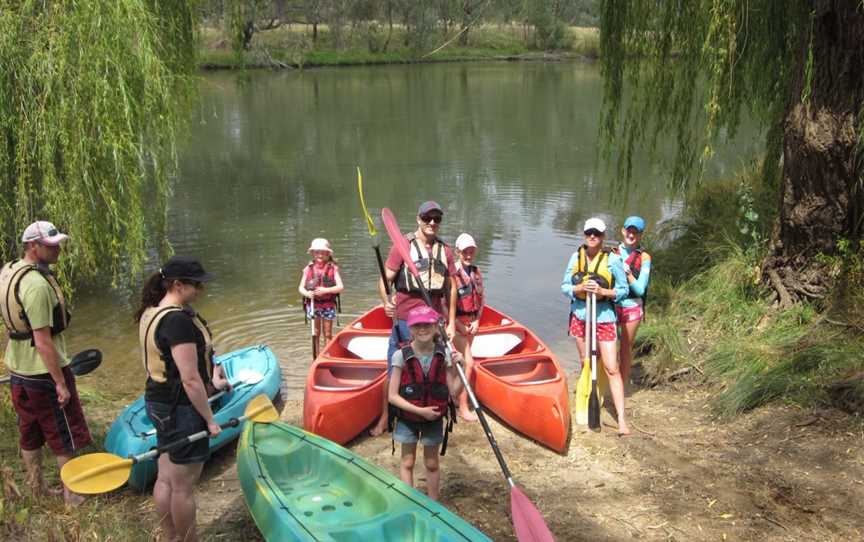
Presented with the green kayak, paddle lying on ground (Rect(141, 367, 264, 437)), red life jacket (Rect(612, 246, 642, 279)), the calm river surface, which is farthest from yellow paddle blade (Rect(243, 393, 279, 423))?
red life jacket (Rect(612, 246, 642, 279))

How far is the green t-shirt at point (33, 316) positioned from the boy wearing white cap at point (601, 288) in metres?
3.24

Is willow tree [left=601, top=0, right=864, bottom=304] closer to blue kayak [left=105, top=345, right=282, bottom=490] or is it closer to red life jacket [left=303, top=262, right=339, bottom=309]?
red life jacket [left=303, top=262, right=339, bottom=309]

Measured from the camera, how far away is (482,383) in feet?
18.9

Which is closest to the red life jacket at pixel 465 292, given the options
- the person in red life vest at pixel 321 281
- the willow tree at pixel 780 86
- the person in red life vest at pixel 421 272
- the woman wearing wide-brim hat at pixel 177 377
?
the person in red life vest at pixel 421 272

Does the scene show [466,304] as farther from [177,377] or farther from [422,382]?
[177,377]

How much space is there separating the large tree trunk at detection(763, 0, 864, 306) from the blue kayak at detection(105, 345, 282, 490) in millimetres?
4209

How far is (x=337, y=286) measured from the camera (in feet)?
21.3

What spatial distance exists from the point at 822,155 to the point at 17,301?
5.55m

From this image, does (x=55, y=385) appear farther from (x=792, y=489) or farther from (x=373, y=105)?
(x=373, y=105)

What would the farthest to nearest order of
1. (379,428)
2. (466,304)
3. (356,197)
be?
(356,197) → (466,304) → (379,428)

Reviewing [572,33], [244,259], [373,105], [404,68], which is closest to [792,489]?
[244,259]

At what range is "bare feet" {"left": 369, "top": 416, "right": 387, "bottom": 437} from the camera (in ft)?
18.0

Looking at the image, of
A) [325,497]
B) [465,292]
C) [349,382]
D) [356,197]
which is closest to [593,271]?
[465,292]

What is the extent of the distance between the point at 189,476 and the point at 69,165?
3982 mm
